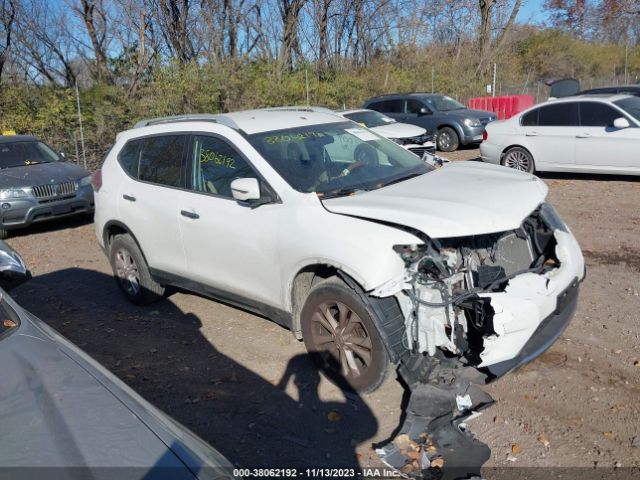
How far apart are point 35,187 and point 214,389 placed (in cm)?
685

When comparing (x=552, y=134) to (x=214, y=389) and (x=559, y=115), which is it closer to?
(x=559, y=115)

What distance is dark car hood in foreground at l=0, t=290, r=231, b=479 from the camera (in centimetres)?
212

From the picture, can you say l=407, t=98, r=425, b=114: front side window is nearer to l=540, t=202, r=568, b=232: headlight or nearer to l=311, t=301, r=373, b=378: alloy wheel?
l=540, t=202, r=568, b=232: headlight

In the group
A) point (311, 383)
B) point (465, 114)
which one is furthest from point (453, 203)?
point (465, 114)

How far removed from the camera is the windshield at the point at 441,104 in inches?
693

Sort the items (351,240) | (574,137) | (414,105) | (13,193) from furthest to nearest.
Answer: (414,105), (574,137), (13,193), (351,240)

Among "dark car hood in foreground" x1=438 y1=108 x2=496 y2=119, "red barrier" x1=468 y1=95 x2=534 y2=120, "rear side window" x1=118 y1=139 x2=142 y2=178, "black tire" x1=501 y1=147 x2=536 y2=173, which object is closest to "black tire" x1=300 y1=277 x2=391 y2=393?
"rear side window" x1=118 y1=139 x2=142 y2=178

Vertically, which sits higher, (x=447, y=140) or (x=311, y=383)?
(x=447, y=140)

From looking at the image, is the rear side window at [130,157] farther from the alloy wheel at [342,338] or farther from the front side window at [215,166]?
the alloy wheel at [342,338]

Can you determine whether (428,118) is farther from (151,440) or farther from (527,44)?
(527,44)

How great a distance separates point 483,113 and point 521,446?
49.4 feet

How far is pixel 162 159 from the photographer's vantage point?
561 centimetres

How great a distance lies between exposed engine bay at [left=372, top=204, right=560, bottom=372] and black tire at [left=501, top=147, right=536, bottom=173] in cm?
803

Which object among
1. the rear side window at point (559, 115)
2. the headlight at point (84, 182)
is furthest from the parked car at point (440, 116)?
the headlight at point (84, 182)
